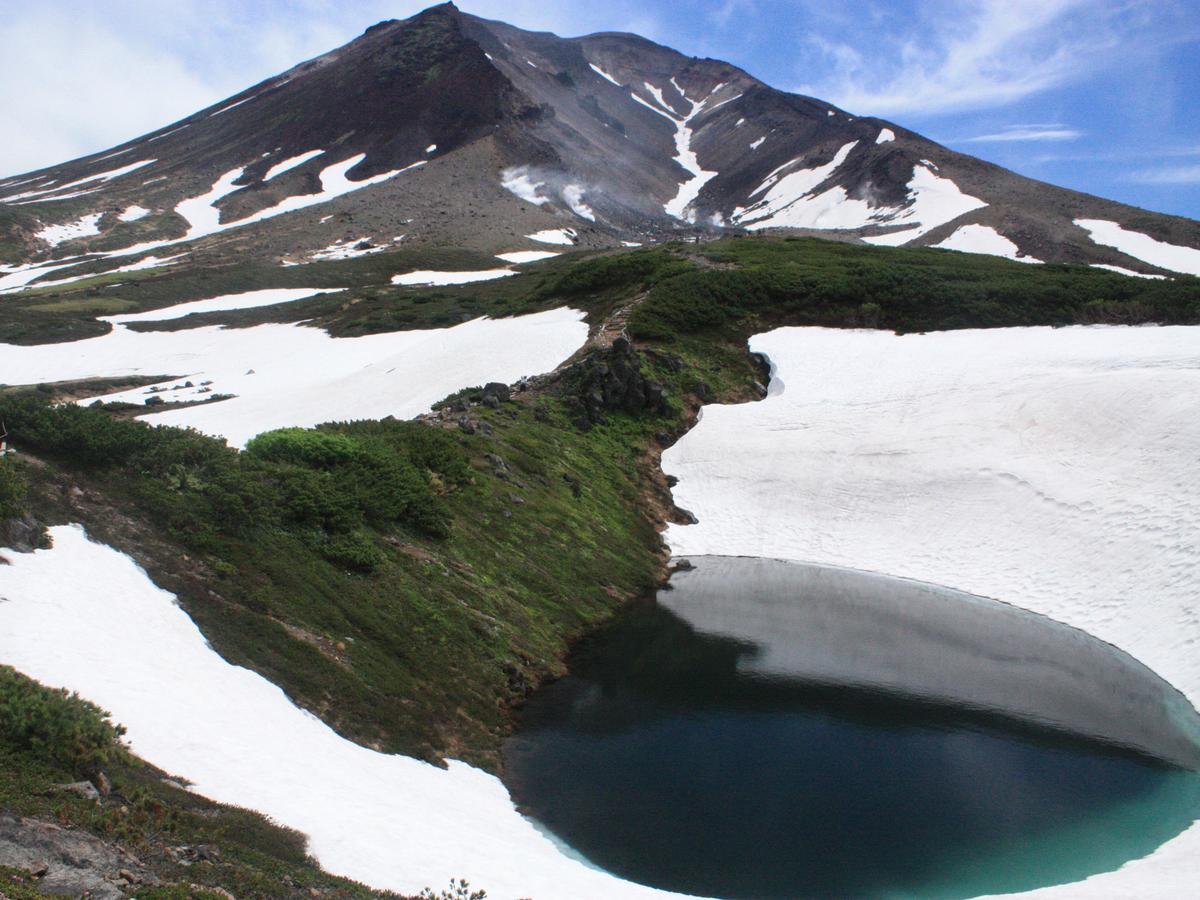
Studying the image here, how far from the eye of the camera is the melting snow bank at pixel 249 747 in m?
9.70

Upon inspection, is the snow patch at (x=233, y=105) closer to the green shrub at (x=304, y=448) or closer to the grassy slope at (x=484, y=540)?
the grassy slope at (x=484, y=540)

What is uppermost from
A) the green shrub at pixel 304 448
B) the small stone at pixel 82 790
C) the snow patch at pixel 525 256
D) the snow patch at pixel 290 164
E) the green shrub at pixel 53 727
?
the snow patch at pixel 290 164

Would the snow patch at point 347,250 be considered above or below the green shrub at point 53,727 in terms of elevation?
above

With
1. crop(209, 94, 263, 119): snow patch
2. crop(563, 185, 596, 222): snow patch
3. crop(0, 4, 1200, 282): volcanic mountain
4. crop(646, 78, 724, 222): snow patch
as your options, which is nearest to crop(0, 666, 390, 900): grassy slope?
crop(0, 4, 1200, 282): volcanic mountain

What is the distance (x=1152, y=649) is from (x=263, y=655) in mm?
19193

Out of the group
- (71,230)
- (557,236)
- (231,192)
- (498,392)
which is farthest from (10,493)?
(231,192)

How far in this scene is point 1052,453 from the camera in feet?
88.9

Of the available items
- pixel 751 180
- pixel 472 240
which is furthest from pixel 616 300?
pixel 751 180

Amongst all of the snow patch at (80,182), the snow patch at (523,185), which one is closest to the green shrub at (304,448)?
the snow patch at (523,185)

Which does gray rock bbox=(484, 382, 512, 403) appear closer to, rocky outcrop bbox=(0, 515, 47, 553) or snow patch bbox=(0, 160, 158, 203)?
rocky outcrop bbox=(0, 515, 47, 553)

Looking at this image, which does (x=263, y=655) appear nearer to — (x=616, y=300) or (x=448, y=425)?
(x=448, y=425)

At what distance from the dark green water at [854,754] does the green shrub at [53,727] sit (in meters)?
6.55

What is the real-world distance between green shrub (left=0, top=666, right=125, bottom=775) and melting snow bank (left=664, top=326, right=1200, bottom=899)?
64.0ft

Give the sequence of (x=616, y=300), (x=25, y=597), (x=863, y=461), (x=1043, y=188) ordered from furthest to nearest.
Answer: (x=1043, y=188) < (x=616, y=300) < (x=863, y=461) < (x=25, y=597)
